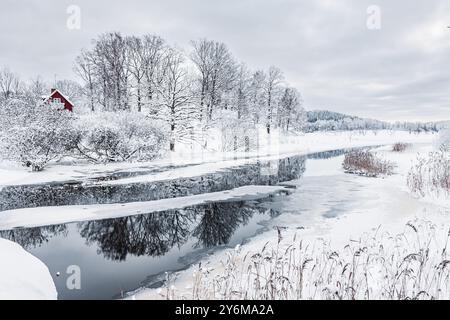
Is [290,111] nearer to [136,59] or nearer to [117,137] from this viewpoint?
[136,59]

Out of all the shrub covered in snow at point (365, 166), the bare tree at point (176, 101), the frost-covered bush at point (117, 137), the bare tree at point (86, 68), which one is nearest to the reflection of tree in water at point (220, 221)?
the shrub covered in snow at point (365, 166)

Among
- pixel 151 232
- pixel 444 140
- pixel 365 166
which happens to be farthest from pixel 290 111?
pixel 151 232

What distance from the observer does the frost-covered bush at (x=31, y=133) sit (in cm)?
1791

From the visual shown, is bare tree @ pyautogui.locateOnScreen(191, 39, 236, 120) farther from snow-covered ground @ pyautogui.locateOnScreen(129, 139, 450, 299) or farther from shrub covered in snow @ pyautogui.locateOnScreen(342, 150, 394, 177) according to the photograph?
snow-covered ground @ pyautogui.locateOnScreen(129, 139, 450, 299)

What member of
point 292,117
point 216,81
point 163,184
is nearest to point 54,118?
point 163,184

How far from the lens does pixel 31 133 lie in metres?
18.1

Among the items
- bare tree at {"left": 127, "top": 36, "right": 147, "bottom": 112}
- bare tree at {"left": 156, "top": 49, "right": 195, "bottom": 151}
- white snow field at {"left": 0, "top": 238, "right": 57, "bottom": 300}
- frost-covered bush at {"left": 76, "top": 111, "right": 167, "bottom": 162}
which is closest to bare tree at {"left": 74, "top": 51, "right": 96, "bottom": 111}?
bare tree at {"left": 127, "top": 36, "right": 147, "bottom": 112}

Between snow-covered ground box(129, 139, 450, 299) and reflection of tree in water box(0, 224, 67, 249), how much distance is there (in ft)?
12.5

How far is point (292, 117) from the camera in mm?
62469

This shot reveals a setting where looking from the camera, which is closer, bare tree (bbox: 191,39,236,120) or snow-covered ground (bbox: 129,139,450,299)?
snow-covered ground (bbox: 129,139,450,299)

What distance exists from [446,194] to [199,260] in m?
9.51

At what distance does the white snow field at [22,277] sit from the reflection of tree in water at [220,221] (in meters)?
3.21

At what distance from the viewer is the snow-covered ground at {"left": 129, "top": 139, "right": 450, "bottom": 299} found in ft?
19.6
